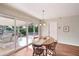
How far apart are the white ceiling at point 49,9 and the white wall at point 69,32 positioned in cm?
14

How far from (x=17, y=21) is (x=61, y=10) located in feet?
3.36

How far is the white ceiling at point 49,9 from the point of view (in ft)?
6.57

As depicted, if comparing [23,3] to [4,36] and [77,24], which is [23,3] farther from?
[77,24]

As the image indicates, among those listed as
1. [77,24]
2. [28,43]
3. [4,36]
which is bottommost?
[28,43]

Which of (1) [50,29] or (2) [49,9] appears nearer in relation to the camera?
(2) [49,9]

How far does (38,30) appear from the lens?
2.18 m

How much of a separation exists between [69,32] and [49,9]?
0.74m

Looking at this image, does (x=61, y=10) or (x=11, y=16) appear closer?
(x=11, y=16)

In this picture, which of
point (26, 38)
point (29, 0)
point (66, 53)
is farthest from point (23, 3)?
point (66, 53)

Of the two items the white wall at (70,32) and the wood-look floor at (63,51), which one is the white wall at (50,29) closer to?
the white wall at (70,32)

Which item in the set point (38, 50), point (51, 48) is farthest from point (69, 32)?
point (38, 50)

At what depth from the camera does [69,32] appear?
2.19 metres

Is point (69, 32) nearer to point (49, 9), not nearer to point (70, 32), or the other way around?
point (70, 32)

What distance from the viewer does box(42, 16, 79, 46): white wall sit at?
2.12m
